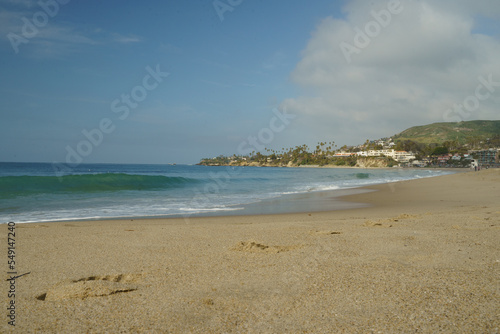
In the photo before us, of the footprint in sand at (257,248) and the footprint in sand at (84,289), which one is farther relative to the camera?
the footprint in sand at (257,248)

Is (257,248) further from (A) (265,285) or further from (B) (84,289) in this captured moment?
(B) (84,289)

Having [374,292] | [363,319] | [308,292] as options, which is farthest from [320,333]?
[374,292]

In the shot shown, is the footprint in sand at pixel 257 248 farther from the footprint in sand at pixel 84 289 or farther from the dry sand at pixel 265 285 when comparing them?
the footprint in sand at pixel 84 289

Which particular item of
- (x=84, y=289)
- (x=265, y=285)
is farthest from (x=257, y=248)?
(x=84, y=289)

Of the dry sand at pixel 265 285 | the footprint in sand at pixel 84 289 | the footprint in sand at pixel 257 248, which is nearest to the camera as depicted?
the dry sand at pixel 265 285

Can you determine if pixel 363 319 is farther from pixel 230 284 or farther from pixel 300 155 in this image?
pixel 300 155

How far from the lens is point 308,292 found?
334cm

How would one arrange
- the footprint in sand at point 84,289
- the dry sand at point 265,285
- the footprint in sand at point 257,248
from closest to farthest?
the dry sand at point 265,285 → the footprint in sand at point 84,289 → the footprint in sand at point 257,248

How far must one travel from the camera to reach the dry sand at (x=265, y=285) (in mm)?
2686

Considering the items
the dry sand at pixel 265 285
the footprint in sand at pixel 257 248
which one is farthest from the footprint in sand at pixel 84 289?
the footprint in sand at pixel 257 248

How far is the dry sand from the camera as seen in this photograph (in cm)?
269

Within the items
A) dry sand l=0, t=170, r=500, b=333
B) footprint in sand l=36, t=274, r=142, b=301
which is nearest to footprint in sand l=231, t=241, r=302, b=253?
dry sand l=0, t=170, r=500, b=333

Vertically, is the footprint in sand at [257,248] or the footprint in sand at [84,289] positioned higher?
the footprint in sand at [84,289]

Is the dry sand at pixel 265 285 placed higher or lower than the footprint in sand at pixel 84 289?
lower
